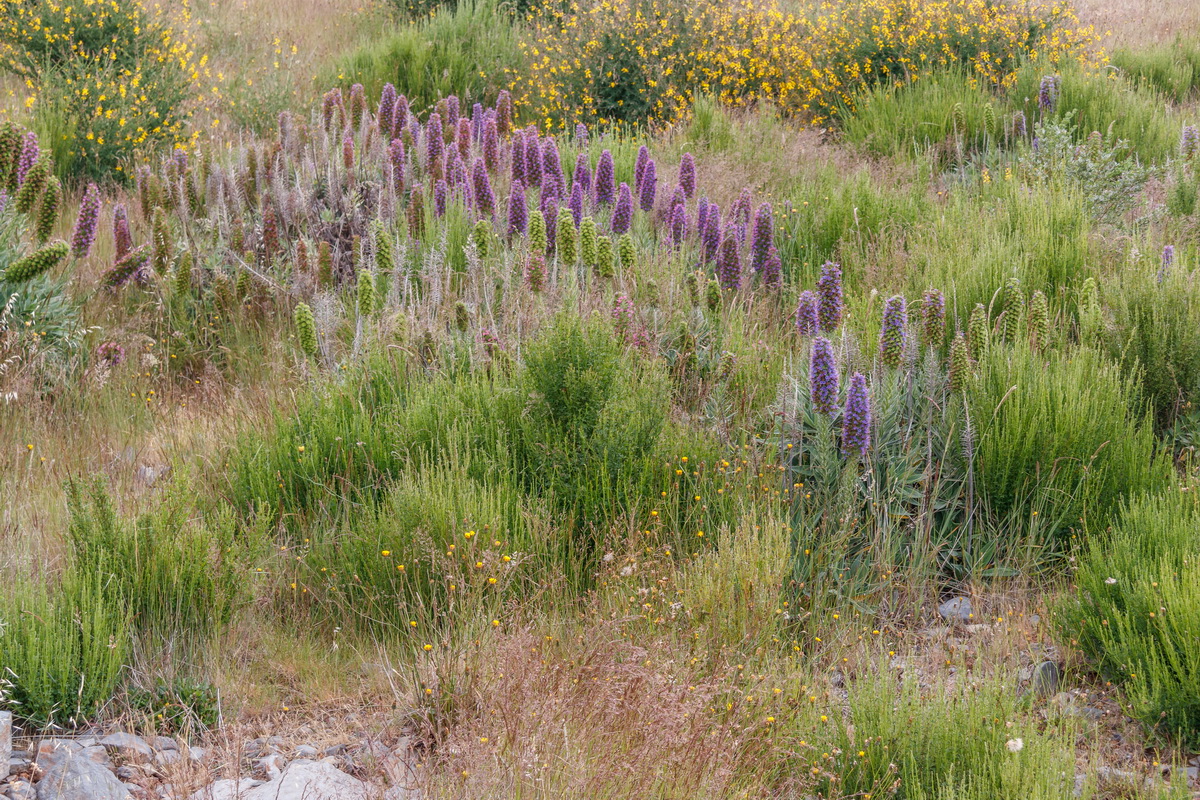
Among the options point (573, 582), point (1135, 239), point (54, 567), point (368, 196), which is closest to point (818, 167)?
point (1135, 239)

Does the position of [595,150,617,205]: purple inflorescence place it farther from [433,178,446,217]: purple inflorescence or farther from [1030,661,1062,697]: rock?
[1030,661,1062,697]: rock

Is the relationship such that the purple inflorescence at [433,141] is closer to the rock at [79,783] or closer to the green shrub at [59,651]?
the green shrub at [59,651]

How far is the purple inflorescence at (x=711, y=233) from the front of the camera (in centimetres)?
532

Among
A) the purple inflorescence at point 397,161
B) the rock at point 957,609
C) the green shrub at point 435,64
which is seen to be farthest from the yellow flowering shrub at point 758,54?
the rock at point 957,609

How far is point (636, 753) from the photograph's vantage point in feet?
7.58

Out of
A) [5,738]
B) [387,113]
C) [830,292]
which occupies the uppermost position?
[387,113]

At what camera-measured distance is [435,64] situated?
10.4 metres

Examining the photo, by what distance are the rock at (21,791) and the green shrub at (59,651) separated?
0.63ft

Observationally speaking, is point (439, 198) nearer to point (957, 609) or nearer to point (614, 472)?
point (614, 472)

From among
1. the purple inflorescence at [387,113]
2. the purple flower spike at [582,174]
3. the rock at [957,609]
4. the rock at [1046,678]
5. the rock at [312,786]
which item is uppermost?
the purple inflorescence at [387,113]

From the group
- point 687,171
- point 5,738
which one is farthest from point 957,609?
point 687,171

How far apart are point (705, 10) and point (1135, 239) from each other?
5923 millimetres

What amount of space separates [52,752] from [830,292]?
2.95 m

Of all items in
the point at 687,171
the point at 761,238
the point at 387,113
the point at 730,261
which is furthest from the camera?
the point at 387,113
